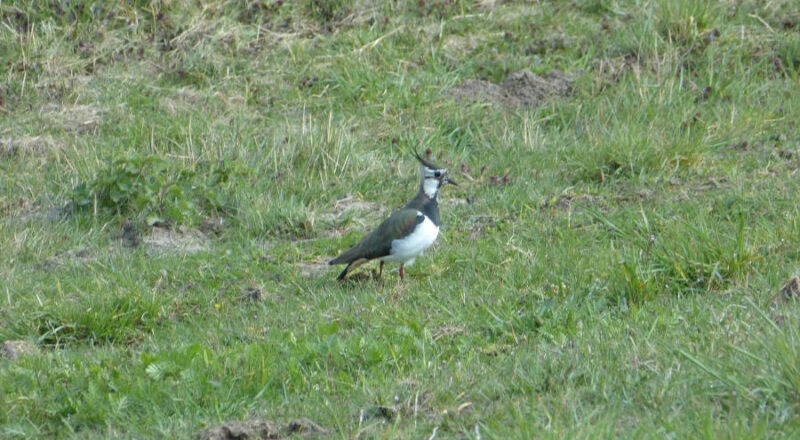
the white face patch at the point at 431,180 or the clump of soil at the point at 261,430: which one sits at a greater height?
the clump of soil at the point at 261,430

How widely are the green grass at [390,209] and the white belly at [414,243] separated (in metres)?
0.21

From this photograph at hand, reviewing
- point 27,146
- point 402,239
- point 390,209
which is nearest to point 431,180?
point 402,239

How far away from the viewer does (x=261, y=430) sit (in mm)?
4957

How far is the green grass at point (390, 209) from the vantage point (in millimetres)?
5160

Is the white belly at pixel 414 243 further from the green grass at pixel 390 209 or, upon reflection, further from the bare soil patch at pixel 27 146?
the bare soil patch at pixel 27 146

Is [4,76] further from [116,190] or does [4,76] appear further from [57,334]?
[57,334]

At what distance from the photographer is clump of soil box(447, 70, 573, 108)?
→ 35.5ft

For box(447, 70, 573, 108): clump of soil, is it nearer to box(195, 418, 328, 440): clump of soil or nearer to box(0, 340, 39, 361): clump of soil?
box(0, 340, 39, 361): clump of soil

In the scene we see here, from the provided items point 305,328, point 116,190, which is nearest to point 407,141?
point 116,190

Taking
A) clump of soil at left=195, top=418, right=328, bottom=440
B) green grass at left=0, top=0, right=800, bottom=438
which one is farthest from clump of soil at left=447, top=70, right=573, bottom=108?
clump of soil at left=195, top=418, right=328, bottom=440

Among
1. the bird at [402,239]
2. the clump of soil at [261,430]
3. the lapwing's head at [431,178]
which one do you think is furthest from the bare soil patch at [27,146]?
the clump of soil at [261,430]

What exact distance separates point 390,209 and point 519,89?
8.16 feet

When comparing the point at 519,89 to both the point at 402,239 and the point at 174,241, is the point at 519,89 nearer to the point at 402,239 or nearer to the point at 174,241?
the point at 174,241

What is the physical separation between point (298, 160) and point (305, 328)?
11.6 ft
